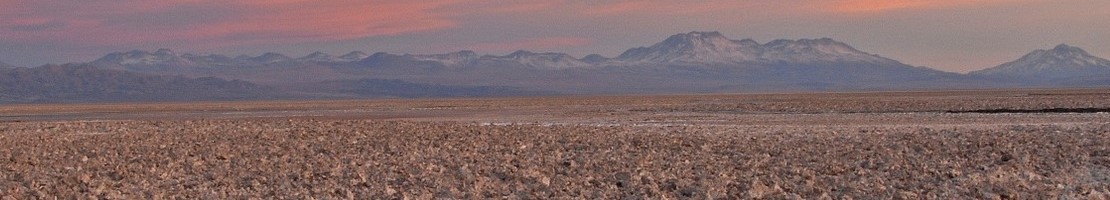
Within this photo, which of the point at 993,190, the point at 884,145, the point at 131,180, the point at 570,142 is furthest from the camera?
the point at 570,142

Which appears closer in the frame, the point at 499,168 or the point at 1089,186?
the point at 1089,186

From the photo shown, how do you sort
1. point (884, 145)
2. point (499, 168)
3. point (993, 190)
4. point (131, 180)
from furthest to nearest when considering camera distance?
point (884, 145)
point (499, 168)
point (131, 180)
point (993, 190)

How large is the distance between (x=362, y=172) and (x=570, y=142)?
264 inches

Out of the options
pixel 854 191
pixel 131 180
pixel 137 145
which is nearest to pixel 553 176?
pixel 854 191

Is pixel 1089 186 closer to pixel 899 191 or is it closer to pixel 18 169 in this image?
pixel 899 191

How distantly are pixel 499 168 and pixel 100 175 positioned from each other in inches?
205

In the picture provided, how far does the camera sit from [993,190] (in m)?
14.3

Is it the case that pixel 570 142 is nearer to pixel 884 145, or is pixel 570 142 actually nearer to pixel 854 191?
pixel 884 145

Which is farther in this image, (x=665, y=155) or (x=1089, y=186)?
(x=665, y=155)

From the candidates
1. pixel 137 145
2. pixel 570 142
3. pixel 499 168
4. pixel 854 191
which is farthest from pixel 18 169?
pixel 854 191

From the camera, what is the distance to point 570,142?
2302cm

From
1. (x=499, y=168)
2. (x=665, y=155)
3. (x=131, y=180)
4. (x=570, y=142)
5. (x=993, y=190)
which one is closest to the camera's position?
(x=993, y=190)

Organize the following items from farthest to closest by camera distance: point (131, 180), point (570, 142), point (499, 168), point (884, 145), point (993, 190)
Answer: point (570, 142)
point (884, 145)
point (499, 168)
point (131, 180)
point (993, 190)

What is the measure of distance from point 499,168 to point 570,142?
5.60 meters
